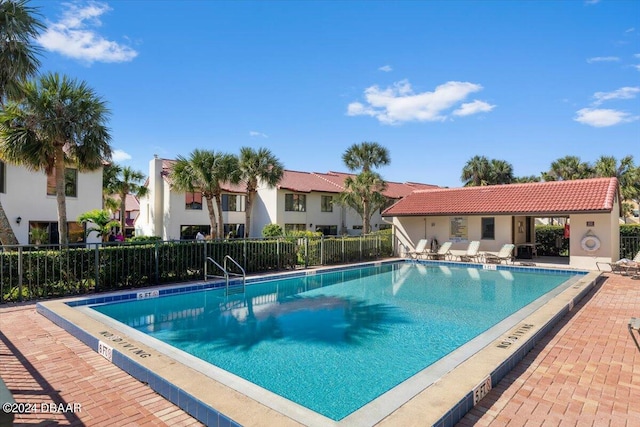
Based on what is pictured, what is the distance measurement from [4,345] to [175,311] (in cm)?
415

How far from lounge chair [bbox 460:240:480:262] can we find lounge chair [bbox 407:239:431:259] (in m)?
2.32

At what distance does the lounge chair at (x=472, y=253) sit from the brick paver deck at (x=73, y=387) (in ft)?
63.1

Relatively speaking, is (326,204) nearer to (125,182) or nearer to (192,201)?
(192,201)

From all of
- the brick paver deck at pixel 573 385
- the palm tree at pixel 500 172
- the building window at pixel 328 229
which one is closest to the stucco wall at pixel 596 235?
the brick paver deck at pixel 573 385

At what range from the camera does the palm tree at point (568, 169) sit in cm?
3853

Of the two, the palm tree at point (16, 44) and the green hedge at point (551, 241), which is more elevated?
the palm tree at point (16, 44)

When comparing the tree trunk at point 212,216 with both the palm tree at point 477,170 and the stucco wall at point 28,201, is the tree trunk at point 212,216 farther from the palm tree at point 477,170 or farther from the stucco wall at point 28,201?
the palm tree at point 477,170

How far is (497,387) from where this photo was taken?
16.4ft

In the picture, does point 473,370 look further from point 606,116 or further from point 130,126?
point 606,116

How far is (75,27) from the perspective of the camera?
12.8m

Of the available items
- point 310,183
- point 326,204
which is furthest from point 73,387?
point 310,183

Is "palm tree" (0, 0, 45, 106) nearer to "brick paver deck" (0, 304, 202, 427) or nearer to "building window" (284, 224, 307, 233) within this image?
"brick paver deck" (0, 304, 202, 427)

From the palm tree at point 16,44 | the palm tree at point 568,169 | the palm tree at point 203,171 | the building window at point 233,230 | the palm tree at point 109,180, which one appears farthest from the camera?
the palm tree at point 568,169

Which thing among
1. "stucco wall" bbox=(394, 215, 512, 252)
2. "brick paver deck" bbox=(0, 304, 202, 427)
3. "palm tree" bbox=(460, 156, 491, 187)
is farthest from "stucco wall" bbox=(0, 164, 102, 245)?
"palm tree" bbox=(460, 156, 491, 187)
